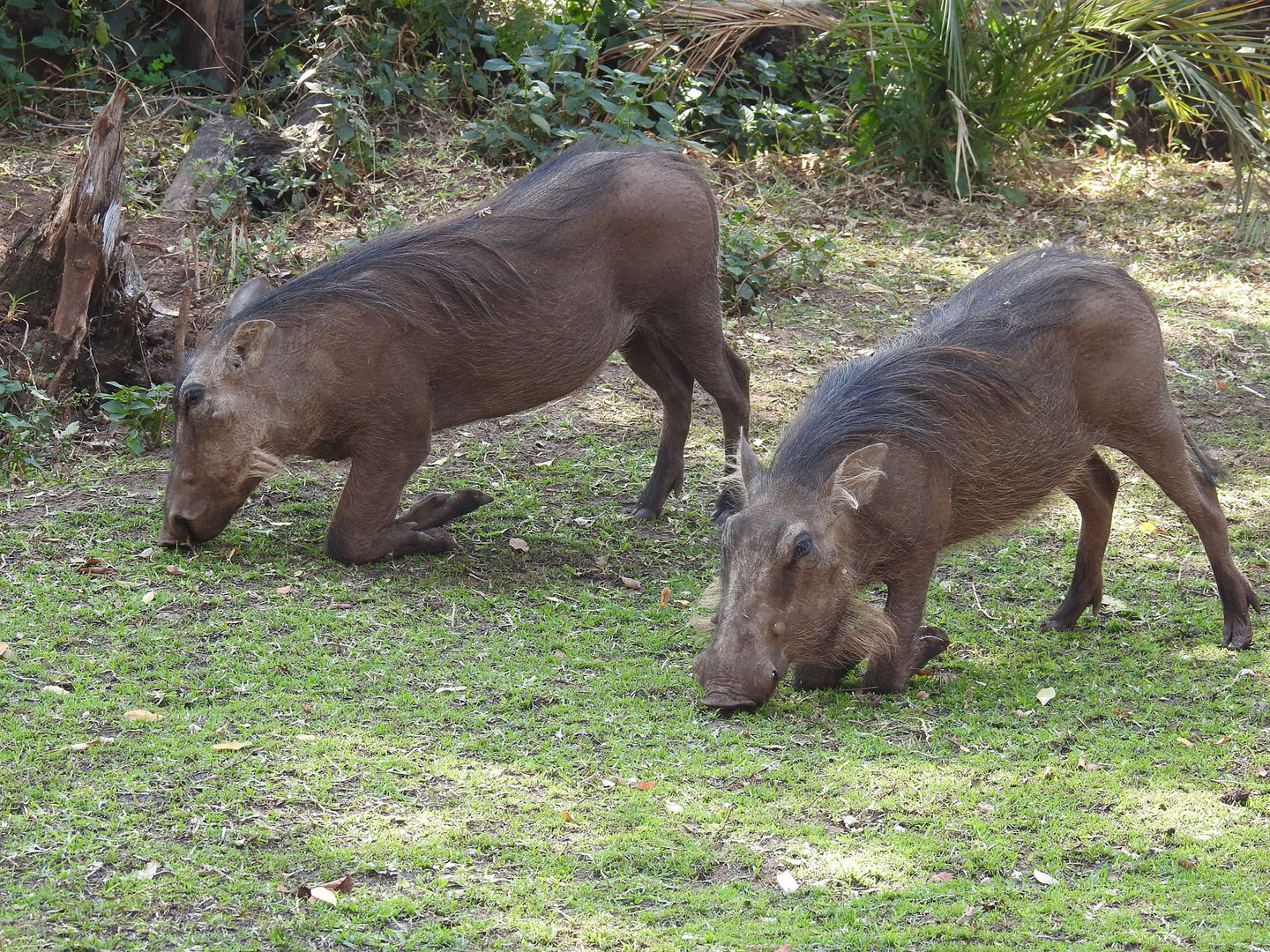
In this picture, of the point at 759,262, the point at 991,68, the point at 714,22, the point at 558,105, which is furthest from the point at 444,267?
the point at 991,68

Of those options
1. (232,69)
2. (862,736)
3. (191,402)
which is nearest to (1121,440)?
(862,736)

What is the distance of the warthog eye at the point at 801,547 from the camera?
4199 mm

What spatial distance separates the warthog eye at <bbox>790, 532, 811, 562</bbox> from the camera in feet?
13.8

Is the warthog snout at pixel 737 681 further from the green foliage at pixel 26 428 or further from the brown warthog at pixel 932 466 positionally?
the green foliage at pixel 26 428

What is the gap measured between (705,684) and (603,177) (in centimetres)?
251

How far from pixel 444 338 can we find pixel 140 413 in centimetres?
172

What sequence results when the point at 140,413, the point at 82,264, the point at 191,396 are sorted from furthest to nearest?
the point at 82,264, the point at 140,413, the point at 191,396

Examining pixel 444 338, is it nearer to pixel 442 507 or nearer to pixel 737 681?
pixel 442 507

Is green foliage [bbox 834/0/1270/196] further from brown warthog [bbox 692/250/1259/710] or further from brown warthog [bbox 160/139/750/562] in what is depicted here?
brown warthog [bbox 692/250/1259/710]

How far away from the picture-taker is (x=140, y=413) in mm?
6316

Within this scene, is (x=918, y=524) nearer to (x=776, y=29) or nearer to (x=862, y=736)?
(x=862, y=736)

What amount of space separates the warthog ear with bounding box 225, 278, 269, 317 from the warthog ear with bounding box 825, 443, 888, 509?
2495 mm

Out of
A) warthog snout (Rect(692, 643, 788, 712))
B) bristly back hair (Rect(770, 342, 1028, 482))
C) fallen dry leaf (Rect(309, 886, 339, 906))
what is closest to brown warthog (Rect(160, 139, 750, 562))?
bristly back hair (Rect(770, 342, 1028, 482))

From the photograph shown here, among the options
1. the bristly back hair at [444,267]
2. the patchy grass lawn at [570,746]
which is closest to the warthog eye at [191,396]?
the bristly back hair at [444,267]
